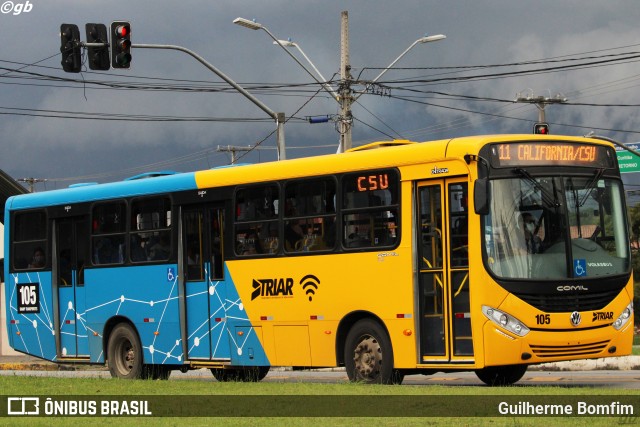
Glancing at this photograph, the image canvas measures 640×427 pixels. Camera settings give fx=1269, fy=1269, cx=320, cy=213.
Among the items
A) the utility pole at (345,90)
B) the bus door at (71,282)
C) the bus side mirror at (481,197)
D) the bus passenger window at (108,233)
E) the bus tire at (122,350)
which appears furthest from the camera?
the utility pole at (345,90)

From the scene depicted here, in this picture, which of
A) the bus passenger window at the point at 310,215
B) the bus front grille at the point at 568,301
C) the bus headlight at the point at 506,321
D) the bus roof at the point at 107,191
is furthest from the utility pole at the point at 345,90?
the bus headlight at the point at 506,321

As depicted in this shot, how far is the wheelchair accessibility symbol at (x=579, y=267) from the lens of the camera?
16.8m

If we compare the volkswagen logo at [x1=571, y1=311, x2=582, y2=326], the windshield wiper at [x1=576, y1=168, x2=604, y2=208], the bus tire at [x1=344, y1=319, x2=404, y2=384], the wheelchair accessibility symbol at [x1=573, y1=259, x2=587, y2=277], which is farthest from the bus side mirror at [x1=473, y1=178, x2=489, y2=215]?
the bus tire at [x1=344, y1=319, x2=404, y2=384]

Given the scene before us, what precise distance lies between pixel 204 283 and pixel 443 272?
5239 mm

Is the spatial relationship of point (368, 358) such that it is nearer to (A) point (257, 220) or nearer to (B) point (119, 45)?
(A) point (257, 220)

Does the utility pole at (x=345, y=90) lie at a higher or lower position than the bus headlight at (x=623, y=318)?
higher

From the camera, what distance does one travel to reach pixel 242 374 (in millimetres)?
21656

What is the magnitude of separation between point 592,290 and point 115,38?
13519 mm

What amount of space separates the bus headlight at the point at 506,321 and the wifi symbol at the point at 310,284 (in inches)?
130

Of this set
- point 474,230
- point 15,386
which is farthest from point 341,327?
point 15,386

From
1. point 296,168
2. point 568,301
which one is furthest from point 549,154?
point 296,168

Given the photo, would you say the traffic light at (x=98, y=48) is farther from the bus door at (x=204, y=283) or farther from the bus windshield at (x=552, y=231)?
the bus windshield at (x=552, y=231)

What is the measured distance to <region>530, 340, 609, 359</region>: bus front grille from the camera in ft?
54.1

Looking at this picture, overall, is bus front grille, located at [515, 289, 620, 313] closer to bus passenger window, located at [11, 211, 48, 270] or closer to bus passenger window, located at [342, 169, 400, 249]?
bus passenger window, located at [342, 169, 400, 249]
